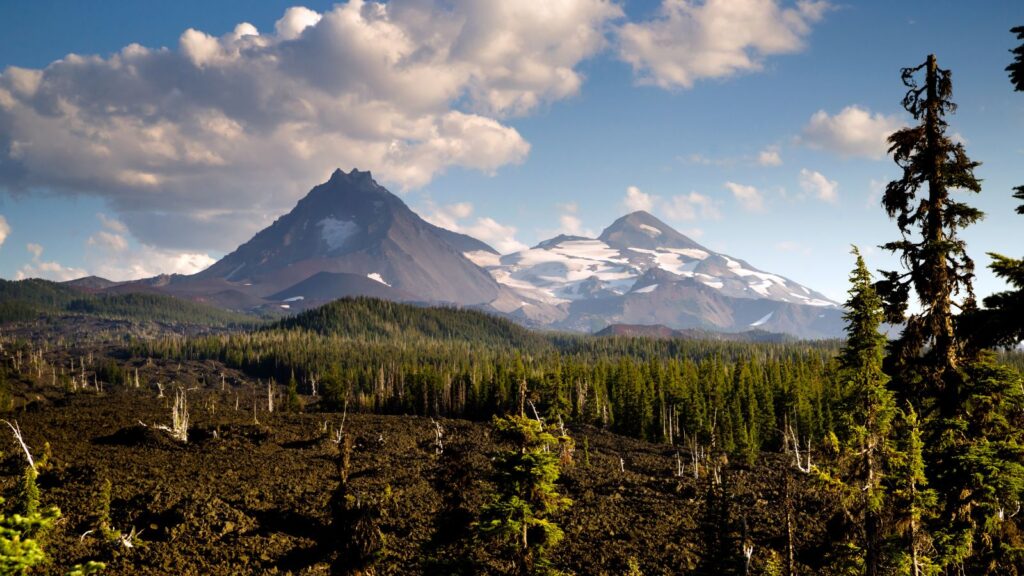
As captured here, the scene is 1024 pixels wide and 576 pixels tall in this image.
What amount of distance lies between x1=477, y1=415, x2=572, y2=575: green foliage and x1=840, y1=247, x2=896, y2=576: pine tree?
9.47 metres

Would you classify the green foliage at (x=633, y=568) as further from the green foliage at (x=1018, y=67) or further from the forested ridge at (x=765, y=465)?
the green foliage at (x=1018, y=67)

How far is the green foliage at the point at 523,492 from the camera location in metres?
21.6

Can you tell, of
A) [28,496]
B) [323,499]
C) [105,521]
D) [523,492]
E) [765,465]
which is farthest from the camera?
[765,465]

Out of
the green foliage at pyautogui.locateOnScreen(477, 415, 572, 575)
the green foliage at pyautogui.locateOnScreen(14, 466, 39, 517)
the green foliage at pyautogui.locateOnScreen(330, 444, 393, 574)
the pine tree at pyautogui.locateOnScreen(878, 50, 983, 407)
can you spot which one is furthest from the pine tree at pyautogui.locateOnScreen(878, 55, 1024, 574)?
the green foliage at pyautogui.locateOnScreen(14, 466, 39, 517)

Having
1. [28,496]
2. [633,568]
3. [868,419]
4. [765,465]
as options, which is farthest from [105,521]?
[765,465]

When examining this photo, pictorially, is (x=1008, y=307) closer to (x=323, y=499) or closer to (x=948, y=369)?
(x=948, y=369)

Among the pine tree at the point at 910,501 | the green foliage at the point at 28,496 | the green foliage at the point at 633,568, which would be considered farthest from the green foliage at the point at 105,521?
the pine tree at the point at 910,501

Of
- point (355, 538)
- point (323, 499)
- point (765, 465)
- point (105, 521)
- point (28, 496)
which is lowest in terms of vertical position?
point (765, 465)

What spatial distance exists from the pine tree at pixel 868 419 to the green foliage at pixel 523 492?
9465 mm

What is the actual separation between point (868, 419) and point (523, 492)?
11557 mm

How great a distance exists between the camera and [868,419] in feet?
61.2

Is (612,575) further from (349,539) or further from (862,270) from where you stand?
(862,270)

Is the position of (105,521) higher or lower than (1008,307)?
lower

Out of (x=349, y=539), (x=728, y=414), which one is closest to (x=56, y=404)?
(x=349, y=539)
